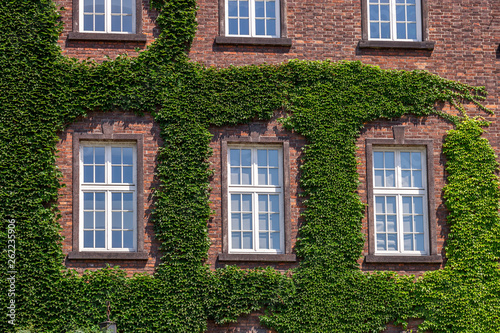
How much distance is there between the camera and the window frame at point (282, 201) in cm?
1631

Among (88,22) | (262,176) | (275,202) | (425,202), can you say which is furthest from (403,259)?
(88,22)

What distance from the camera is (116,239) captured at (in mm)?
16375

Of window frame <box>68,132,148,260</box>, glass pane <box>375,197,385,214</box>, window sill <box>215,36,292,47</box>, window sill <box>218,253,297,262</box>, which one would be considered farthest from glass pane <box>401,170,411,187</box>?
window frame <box>68,132,148,260</box>

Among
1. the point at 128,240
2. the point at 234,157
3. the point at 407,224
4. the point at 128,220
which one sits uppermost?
the point at 234,157

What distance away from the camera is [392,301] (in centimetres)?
1631

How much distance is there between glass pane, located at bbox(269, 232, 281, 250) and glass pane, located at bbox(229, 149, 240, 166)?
1590 mm

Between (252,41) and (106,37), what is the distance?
2.92 metres

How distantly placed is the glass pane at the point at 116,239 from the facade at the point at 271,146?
0.06 ft

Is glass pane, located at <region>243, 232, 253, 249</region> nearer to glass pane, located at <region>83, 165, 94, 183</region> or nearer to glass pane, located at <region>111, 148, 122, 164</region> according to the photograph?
glass pane, located at <region>111, 148, 122, 164</region>

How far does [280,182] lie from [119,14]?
4.71 m

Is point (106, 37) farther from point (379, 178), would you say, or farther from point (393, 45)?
point (379, 178)

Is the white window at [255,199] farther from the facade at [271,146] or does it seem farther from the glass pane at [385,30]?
the glass pane at [385,30]

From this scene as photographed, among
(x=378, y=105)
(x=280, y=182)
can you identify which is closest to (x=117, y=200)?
(x=280, y=182)

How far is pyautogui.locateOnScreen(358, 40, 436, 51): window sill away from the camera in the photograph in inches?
682
